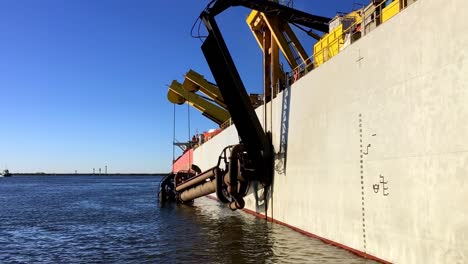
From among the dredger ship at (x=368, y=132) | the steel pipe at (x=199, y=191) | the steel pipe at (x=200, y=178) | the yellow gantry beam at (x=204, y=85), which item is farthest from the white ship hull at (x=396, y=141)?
the yellow gantry beam at (x=204, y=85)

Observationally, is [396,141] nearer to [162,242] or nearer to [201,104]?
[162,242]

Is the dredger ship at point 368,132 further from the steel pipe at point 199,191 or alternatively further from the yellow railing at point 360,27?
the steel pipe at point 199,191

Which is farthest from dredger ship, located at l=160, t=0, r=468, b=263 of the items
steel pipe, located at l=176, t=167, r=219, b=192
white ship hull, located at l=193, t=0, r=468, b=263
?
steel pipe, located at l=176, t=167, r=219, b=192

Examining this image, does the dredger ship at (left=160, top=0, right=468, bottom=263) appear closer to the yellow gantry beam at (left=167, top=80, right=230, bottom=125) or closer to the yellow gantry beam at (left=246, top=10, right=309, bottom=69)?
the yellow gantry beam at (left=246, top=10, right=309, bottom=69)

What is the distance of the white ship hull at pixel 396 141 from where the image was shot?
27.5 ft

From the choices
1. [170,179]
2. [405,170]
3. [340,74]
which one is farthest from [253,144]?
[170,179]

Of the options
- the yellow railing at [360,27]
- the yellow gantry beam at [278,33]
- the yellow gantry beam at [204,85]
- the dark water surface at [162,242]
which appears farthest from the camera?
the yellow gantry beam at [204,85]

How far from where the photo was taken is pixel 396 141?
10305 millimetres

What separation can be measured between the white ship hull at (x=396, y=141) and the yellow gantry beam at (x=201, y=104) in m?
29.3

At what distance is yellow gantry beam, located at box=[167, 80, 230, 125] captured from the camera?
1772 inches

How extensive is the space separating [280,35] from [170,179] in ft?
74.9

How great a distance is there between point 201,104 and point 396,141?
3575 centimetres

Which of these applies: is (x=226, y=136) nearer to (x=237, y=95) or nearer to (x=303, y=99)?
(x=237, y=95)

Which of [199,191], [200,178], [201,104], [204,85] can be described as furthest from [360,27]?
[201,104]
